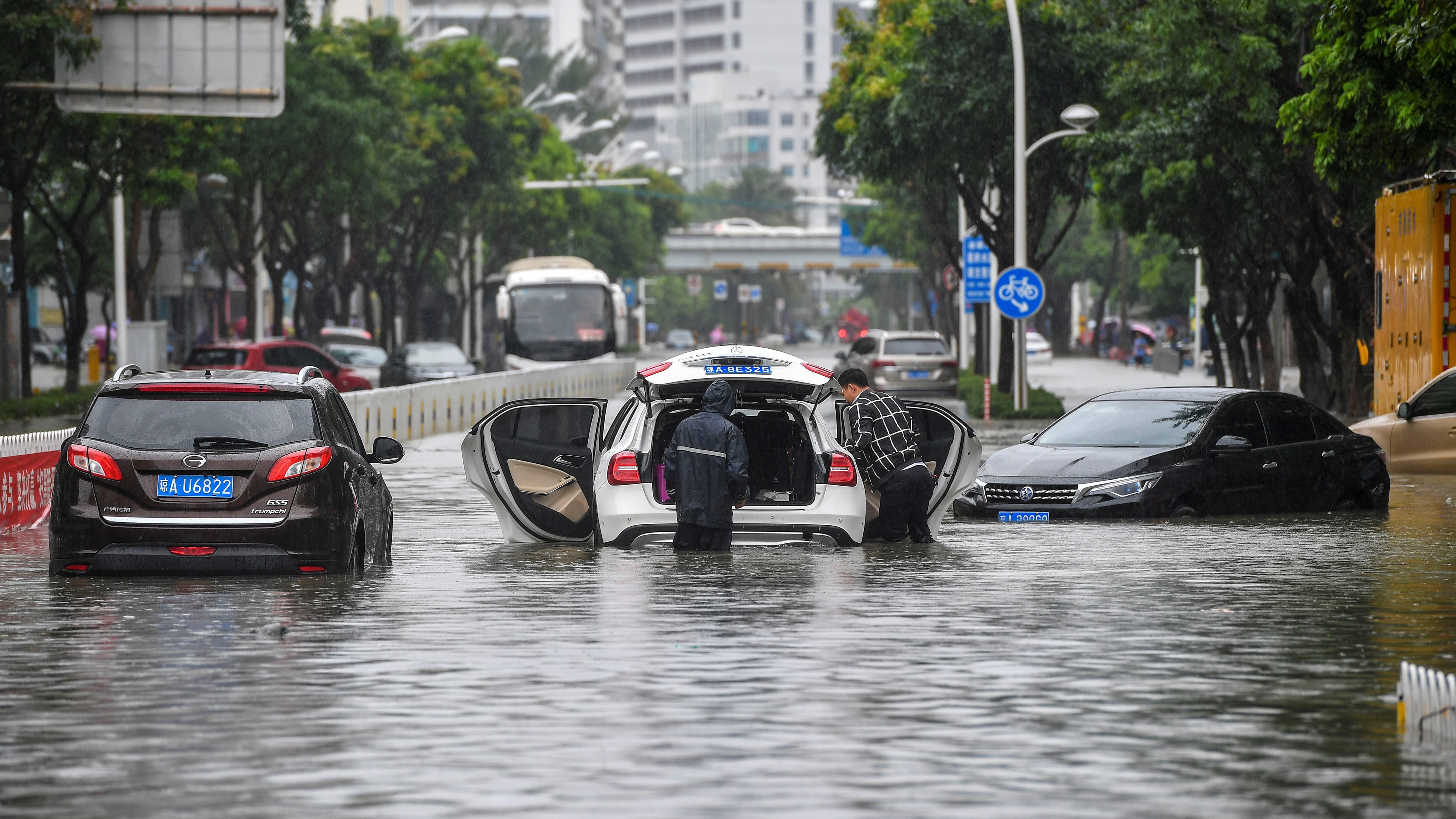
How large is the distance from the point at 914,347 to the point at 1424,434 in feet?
88.0

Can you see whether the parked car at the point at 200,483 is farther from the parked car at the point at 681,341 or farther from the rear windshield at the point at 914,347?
the parked car at the point at 681,341

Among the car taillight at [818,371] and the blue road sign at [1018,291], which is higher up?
the blue road sign at [1018,291]

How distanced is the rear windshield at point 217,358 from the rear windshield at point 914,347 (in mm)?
16703

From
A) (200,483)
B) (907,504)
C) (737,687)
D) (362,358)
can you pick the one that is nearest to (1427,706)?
(737,687)

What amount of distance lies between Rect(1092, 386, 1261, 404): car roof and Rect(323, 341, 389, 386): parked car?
28.2m

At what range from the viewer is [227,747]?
7.86 m

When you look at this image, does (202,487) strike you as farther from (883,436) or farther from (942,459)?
(942,459)

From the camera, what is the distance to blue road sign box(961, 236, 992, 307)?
46312 millimetres

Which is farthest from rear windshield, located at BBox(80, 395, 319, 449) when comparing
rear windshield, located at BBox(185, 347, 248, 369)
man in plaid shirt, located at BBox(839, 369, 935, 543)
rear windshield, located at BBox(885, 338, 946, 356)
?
rear windshield, located at BBox(885, 338, 946, 356)

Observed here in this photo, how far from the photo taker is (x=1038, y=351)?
258ft

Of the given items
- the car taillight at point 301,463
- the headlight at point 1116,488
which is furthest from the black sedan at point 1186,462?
the car taillight at point 301,463

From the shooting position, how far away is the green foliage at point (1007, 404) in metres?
38.4

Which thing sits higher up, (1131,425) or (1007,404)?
(1131,425)

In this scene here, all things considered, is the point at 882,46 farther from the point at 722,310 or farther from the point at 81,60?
the point at 722,310
